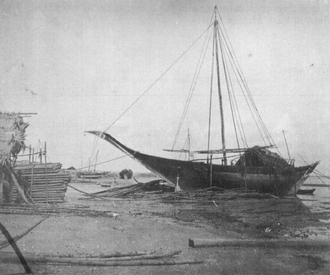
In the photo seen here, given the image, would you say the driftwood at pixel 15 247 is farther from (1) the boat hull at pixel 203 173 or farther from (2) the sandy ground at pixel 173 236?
(1) the boat hull at pixel 203 173

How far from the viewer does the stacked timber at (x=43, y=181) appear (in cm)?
1215

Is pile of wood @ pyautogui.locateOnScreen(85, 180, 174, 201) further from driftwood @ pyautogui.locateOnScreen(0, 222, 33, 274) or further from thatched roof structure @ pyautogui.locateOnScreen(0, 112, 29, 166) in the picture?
driftwood @ pyautogui.locateOnScreen(0, 222, 33, 274)

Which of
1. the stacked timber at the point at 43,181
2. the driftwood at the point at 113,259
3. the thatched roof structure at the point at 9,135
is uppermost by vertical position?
the thatched roof structure at the point at 9,135

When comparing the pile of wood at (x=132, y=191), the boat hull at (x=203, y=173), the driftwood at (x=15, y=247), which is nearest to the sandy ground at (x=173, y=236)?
the driftwood at (x=15, y=247)

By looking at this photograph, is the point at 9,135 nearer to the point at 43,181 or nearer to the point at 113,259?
the point at 43,181

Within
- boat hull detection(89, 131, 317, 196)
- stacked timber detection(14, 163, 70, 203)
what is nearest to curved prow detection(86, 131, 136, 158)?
boat hull detection(89, 131, 317, 196)

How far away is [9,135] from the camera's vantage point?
37.5 feet

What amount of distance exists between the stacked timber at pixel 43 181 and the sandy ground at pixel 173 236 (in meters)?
2.30

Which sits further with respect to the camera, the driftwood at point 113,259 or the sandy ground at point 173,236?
the sandy ground at point 173,236

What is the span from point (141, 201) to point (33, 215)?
20.7ft

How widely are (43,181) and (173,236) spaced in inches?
301

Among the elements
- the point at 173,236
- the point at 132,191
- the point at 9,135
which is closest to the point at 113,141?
the point at 132,191

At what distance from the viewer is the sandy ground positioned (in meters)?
5.28

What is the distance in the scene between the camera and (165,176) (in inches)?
728
